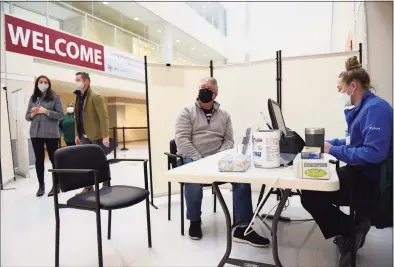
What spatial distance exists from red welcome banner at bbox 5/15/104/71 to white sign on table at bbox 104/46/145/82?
255 millimetres

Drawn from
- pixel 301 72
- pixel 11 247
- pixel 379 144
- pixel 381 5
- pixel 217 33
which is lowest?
pixel 11 247

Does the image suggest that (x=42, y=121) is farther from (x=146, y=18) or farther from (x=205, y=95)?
(x=146, y=18)

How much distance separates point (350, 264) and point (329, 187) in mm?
855

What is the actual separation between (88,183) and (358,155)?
1.58 m

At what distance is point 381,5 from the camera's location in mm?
2494

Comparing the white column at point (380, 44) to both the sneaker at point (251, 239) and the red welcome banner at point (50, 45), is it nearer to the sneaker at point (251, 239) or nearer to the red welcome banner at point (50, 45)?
the sneaker at point (251, 239)

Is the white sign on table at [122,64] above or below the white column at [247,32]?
below

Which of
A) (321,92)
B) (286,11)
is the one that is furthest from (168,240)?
(286,11)

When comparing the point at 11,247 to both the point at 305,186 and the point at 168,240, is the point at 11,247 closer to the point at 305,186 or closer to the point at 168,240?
the point at 168,240

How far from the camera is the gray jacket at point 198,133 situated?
7.48 ft

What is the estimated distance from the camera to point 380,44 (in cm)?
252

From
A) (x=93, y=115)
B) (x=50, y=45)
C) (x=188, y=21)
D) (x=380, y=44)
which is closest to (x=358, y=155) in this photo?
(x=380, y=44)

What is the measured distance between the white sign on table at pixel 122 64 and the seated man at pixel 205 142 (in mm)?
5881

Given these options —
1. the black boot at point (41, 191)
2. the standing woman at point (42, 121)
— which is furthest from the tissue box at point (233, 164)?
the black boot at point (41, 191)
